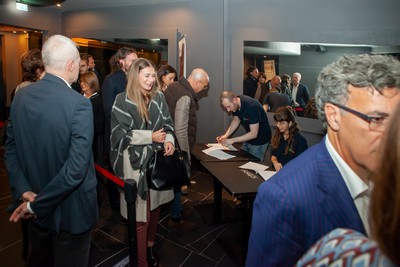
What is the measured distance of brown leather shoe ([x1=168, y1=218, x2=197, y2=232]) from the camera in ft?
11.8

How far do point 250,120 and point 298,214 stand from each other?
3176 millimetres

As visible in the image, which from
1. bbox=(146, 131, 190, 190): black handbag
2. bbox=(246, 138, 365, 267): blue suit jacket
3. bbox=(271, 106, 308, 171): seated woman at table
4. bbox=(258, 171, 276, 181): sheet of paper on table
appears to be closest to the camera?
bbox=(246, 138, 365, 267): blue suit jacket

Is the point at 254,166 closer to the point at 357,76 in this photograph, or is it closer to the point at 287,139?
the point at 287,139

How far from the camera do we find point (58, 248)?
184 centimetres

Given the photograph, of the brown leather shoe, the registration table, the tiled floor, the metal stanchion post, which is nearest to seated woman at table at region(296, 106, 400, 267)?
the metal stanchion post

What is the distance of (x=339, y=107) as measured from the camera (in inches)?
39.6

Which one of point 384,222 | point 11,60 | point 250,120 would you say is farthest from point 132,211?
point 11,60

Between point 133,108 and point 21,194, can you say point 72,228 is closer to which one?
point 21,194

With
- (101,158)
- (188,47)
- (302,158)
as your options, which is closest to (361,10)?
(188,47)

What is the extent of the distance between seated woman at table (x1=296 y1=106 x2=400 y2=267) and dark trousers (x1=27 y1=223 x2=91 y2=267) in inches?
65.9

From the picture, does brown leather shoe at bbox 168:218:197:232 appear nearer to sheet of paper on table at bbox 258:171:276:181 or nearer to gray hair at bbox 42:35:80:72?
sheet of paper on table at bbox 258:171:276:181

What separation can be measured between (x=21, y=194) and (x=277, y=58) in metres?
4.90

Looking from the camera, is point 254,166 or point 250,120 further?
point 250,120

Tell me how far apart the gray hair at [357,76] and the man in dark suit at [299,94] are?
180 inches
